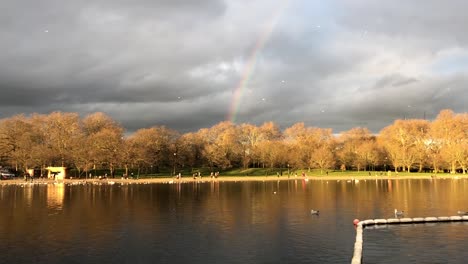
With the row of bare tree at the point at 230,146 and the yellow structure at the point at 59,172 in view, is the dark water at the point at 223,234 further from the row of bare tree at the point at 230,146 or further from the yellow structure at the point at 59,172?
the row of bare tree at the point at 230,146

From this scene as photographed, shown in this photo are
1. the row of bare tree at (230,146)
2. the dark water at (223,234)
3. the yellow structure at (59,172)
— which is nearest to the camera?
the dark water at (223,234)

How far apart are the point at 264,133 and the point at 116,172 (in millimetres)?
59288

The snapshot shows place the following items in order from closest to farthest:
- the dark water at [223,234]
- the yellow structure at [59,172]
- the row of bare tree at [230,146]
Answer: the dark water at [223,234]
the yellow structure at [59,172]
the row of bare tree at [230,146]

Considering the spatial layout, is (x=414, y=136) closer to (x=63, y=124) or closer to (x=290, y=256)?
(x=63, y=124)

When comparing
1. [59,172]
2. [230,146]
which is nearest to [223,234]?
[59,172]

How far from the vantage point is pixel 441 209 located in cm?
4594

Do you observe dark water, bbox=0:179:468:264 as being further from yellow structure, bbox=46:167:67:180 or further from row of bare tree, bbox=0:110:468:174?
row of bare tree, bbox=0:110:468:174

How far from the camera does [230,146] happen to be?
15525cm

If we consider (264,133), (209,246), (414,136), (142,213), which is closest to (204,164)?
(264,133)

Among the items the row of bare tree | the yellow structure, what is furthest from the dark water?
the row of bare tree

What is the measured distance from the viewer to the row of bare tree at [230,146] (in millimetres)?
125000

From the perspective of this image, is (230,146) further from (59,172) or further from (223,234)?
(223,234)

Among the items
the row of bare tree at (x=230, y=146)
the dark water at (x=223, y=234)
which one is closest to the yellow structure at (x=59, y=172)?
the row of bare tree at (x=230, y=146)

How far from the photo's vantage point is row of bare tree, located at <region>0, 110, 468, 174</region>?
125000 millimetres
